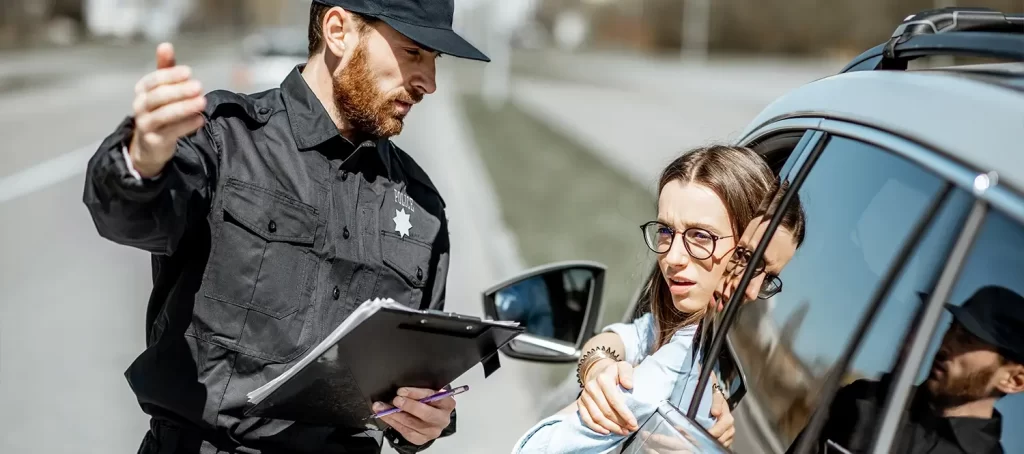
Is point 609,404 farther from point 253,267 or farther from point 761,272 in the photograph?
point 253,267

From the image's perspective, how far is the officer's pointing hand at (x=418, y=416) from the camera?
2402mm

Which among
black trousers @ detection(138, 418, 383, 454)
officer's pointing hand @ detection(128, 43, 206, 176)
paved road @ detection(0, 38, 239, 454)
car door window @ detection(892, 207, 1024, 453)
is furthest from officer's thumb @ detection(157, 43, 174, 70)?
paved road @ detection(0, 38, 239, 454)

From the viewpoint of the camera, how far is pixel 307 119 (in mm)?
2537

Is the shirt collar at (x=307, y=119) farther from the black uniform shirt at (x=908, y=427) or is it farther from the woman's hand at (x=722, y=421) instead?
the black uniform shirt at (x=908, y=427)

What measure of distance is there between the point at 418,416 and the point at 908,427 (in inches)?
46.5

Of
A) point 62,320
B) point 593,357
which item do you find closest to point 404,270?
point 593,357

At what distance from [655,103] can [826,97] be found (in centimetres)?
3713

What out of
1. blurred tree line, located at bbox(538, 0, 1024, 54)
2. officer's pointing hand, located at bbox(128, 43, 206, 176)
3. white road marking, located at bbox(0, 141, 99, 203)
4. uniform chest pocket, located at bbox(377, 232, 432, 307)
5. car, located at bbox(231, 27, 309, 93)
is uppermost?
officer's pointing hand, located at bbox(128, 43, 206, 176)

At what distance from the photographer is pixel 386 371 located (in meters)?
2.28

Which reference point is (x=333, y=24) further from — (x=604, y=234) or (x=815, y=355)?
(x=604, y=234)

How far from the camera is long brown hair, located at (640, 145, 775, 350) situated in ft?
7.18

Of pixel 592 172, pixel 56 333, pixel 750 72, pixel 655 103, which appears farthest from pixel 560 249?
pixel 750 72

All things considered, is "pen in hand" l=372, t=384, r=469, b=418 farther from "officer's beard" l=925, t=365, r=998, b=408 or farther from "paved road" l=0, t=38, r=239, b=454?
"paved road" l=0, t=38, r=239, b=454

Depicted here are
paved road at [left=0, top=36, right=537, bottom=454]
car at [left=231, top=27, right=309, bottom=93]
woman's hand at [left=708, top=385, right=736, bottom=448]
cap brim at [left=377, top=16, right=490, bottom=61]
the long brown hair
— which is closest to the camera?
woman's hand at [left=708, top=385, right=736, bottom=448]
